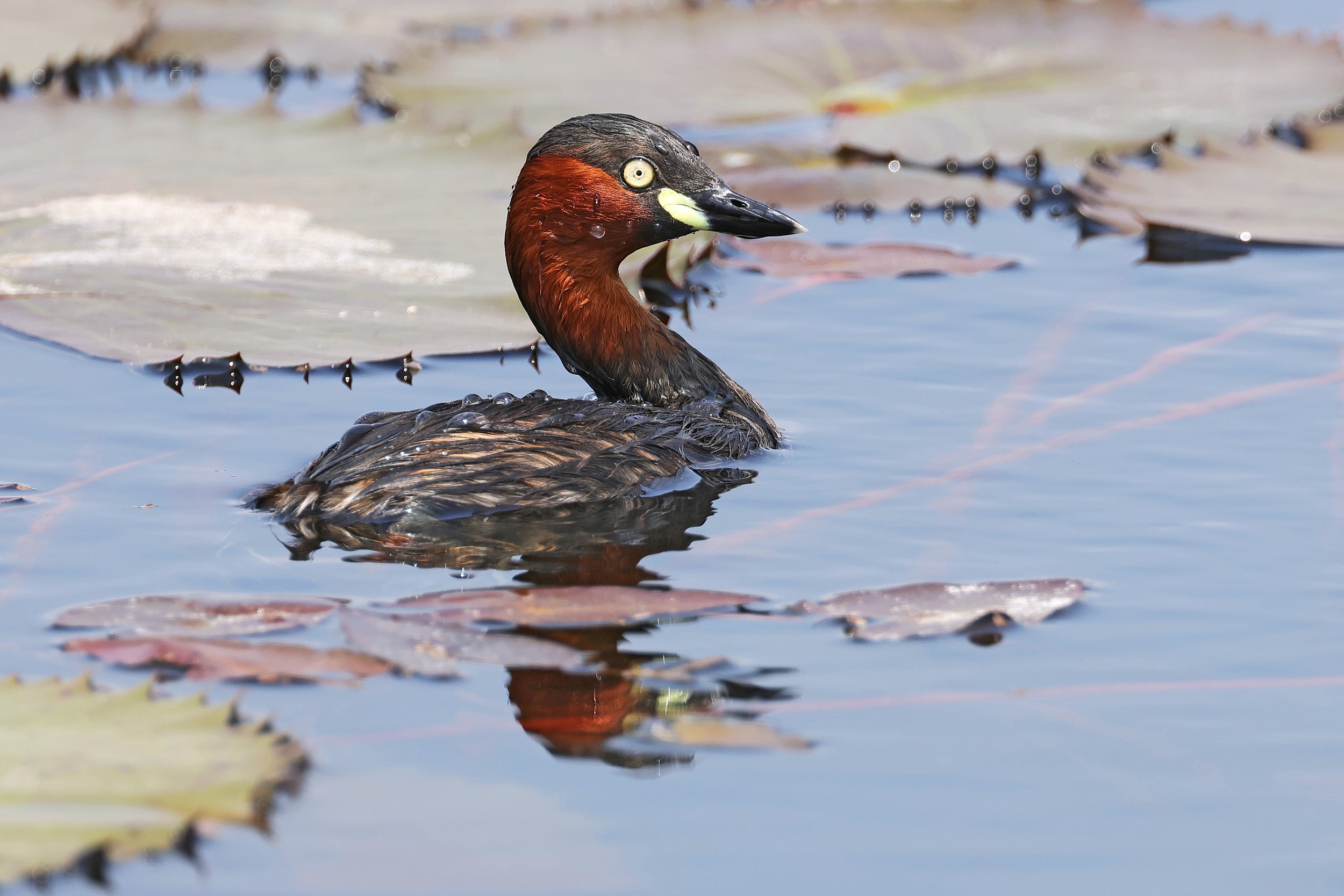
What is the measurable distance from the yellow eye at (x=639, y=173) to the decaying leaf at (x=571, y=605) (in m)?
1.66

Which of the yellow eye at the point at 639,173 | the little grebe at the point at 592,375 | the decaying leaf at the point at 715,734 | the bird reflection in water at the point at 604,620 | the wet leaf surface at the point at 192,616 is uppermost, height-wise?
the yellow eye at the point at 639,173

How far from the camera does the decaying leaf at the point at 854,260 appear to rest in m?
7.49

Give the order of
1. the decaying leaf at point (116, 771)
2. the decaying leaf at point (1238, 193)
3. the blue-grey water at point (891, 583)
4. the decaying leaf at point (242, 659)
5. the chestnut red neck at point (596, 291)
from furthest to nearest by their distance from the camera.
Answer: the decaying leaf at point (1238, 193), the chestnut red neck at point (596, 291), the decaying leaf at point (242, 659), the blue-grey water at point (891, 583), the decaying leaf at point (116, 771)

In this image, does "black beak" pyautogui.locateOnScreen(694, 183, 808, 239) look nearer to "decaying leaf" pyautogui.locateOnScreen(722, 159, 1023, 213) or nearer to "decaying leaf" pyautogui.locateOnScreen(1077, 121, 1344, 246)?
"decaying leaf" pyautogui.locateOnScreen(1077, 121, 1344, 246)

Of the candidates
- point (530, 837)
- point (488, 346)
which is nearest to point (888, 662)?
point (530, 837)

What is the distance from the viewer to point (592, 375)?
580 centimetres

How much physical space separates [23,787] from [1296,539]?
3293 mm

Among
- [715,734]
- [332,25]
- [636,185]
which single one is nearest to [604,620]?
[715,734]

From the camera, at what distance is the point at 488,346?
623 cm

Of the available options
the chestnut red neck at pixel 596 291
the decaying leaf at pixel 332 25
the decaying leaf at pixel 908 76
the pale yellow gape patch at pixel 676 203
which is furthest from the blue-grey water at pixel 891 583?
the decaying leaf at pixel 332 25

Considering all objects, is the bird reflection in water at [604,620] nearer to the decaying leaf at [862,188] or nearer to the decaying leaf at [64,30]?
the decaying leaf at [862,188]

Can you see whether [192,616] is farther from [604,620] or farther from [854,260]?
[854,260]

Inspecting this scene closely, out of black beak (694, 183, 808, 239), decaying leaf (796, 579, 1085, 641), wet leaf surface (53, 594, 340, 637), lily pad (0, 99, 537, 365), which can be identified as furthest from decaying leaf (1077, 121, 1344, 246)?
wet leaf surface (53, 594, 340, 637)

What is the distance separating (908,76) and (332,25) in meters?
3.54
